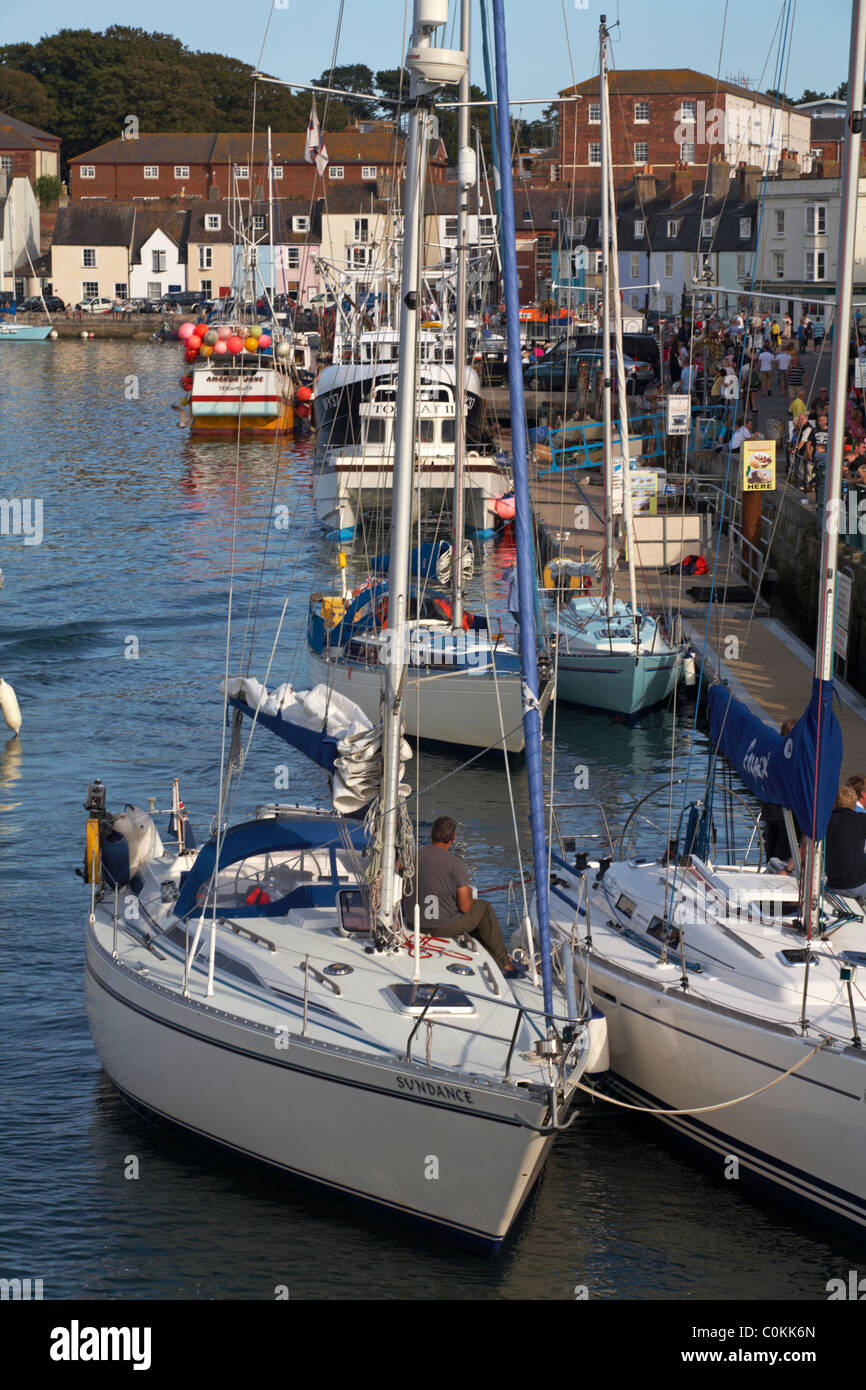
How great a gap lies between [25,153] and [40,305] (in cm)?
2285

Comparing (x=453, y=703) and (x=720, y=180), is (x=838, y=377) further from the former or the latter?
(x=720, y=180)

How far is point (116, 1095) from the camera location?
13.6 meters

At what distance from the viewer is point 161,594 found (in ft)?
117

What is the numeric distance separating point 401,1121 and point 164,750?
545 inches

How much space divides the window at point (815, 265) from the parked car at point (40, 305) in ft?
193

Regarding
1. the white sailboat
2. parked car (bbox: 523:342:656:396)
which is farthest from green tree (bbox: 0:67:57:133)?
the white sailboat

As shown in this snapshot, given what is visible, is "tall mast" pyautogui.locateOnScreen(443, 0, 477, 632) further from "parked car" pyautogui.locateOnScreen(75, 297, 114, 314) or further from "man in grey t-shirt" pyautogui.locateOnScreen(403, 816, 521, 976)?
"parked car" pyautogui.locateOnScreen(75, 297, 114, 314)

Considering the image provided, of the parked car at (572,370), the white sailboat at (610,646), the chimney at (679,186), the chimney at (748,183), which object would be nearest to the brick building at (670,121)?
the chimney at (679,186)

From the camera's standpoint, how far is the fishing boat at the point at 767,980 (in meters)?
11.0

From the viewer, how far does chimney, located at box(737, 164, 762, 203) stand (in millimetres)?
82025

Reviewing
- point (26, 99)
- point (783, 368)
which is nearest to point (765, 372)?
point (783, 368)

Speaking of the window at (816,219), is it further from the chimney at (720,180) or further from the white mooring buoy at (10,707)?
the white mooring buoy at (10,707)
